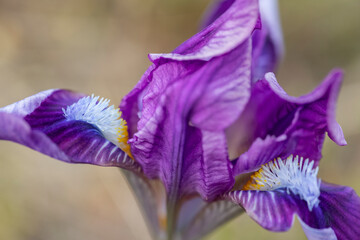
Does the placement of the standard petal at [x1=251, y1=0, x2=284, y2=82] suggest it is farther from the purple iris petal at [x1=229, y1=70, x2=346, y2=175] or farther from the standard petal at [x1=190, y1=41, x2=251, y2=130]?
the standard petal at [x1=190, y1=41, x2=251, y2=130]

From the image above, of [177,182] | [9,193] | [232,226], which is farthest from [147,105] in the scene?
[9,193]

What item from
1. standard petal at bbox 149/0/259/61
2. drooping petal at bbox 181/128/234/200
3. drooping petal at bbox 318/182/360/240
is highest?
standard petal at bbox 149/0/259/61

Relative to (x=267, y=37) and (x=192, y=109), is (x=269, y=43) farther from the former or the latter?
(x=192, y=109)

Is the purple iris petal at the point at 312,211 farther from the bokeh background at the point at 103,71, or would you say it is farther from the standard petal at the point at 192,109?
the bokeh background at the point at 103,71

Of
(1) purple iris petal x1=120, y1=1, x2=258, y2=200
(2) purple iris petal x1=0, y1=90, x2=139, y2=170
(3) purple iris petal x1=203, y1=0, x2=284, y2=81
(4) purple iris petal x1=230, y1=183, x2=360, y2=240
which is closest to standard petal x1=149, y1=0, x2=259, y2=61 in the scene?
(1) purple iris petal x1=120, y1=1, x2=258, y2=200

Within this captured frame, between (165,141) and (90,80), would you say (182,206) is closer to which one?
(165,141)

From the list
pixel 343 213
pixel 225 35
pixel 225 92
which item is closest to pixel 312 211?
pixel 343 213

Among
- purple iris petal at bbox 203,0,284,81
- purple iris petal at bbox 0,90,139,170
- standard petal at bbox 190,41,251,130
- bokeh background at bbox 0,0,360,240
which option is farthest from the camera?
A: bokeh background at bbox 0,0,360,240
